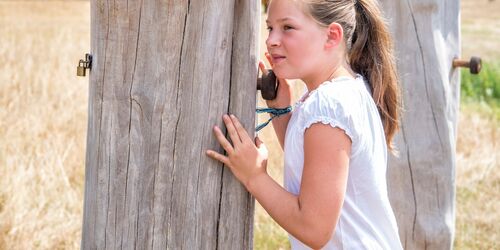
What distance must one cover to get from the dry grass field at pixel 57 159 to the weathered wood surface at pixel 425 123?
4.70 feet

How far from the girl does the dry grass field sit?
265cm

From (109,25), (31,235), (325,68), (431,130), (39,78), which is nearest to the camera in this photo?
(109,25)

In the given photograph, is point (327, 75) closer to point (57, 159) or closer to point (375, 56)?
point (375, 56)

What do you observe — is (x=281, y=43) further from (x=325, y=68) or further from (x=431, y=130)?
(x=431, y=130)

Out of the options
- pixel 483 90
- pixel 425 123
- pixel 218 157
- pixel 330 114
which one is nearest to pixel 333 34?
pixel 330 114

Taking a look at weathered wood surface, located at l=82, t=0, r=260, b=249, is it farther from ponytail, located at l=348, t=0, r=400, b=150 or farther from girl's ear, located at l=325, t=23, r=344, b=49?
ponytail, located at l=348, t=0, r=400, b=150

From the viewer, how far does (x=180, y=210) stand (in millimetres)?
2238

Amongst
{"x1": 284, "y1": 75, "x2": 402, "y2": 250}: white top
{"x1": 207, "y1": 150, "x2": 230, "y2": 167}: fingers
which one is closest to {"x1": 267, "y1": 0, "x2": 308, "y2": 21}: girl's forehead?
{"x1": 284, "y1": 75, "x2": 402, "y2": 250}: white top

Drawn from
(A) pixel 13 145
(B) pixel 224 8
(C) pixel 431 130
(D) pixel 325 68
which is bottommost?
(A) pixel 13 145

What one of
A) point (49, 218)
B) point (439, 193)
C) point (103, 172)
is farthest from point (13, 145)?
point (103, 172)

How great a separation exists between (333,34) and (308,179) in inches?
17.1

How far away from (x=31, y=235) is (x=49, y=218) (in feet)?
0.93

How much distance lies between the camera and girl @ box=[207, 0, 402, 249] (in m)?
2.18

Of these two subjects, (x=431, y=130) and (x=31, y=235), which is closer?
(x=431, y=130)
